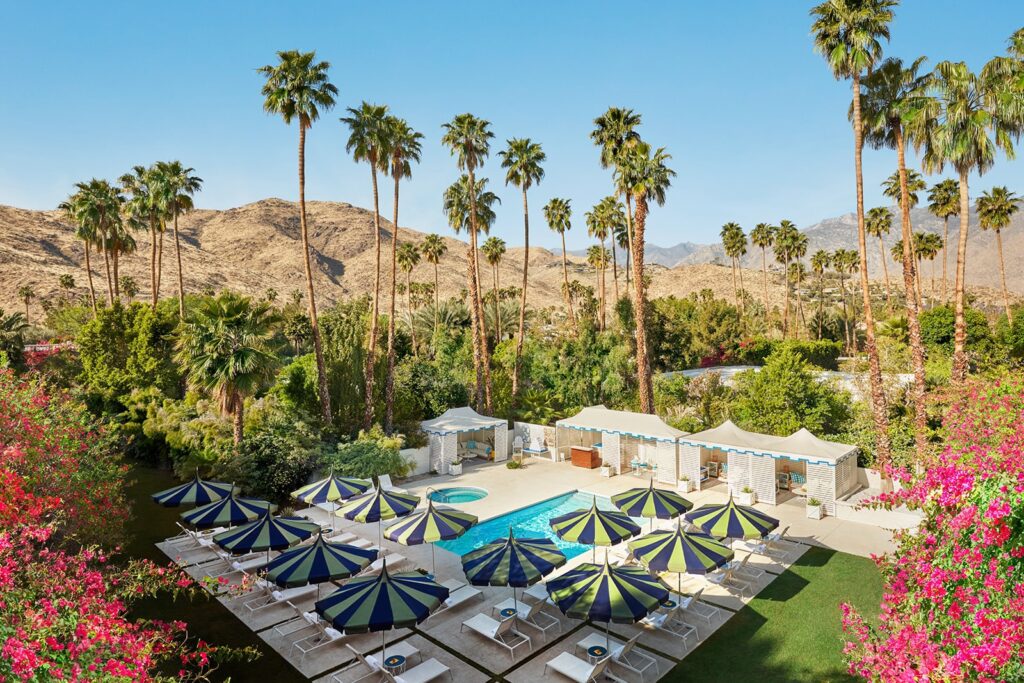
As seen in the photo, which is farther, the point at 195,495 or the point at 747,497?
the point at 747,497

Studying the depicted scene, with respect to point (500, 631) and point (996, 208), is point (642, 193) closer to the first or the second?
point (500, 631)

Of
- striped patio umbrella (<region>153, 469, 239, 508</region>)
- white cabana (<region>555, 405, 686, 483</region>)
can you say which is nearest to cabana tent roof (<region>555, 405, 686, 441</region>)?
white cabana (<region>555, 405, 686, 483</region>)

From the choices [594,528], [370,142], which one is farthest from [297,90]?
[594,528]

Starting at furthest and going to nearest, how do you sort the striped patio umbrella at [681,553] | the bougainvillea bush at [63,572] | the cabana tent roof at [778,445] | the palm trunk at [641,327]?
the palm trunk at [641,327]
the cabana tent roof at [778,445]
the striped patio umbrella at [681,553]
the bougainvillea bush at [63,572]

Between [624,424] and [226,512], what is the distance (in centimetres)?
1715

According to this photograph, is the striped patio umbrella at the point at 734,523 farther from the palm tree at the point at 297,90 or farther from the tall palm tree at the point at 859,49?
the palm tree at the point at 297,90

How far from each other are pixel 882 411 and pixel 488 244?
3579 cm

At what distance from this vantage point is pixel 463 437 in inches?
1316

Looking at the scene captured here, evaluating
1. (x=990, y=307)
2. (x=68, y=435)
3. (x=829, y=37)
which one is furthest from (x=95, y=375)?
(x=990, y=307)

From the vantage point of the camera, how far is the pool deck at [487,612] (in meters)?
12.2

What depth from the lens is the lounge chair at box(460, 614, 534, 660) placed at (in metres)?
12.8

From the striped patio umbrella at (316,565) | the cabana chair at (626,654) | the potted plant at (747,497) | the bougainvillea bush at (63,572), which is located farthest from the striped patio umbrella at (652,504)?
the bougainvillea bush at (63,572)

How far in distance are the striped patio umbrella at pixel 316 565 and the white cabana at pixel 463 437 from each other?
46.1 feet

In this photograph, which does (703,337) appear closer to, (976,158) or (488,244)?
(488,244)
